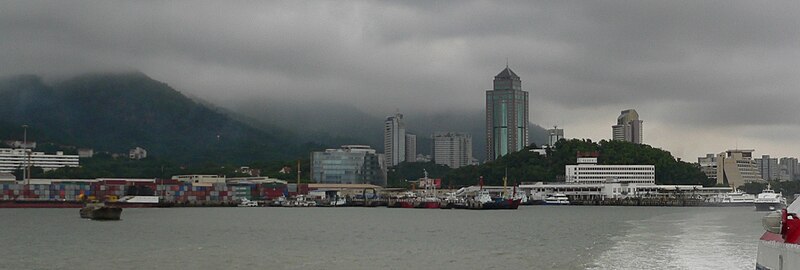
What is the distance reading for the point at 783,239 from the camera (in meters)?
Result: 9.14

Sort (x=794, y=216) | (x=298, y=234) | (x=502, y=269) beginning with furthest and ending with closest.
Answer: (x=298, y=234) < (x=502, y=269) < (x=794, y=216)

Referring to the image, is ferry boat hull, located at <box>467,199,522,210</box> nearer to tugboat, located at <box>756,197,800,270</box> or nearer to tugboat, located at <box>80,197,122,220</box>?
tugboat, located at <box>80,197,122,220</box>

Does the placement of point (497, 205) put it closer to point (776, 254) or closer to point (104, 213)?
point (104, 213)

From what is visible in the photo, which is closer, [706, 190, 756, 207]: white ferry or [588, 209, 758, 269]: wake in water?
[588, 209, 758, 269]: wake in water

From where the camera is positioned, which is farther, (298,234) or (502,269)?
(298,234)

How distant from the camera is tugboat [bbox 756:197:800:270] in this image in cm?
878

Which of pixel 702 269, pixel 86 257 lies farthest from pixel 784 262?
pixel 86 257

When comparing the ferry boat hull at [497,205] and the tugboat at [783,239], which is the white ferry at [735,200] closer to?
the ferry boat hull at [497,205]

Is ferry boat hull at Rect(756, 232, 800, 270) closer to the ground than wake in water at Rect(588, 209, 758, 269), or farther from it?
farther from it

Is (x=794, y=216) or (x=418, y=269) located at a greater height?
(x=794, y=216)

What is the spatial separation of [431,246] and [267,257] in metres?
13.0

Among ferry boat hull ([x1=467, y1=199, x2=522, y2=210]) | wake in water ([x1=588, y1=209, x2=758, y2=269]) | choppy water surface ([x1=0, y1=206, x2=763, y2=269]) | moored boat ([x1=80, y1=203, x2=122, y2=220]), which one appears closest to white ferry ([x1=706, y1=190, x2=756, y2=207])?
ferry boat hull ([x1=467, y1=199, x2=522, y2=210])

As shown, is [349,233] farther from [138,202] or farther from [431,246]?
[138,202]

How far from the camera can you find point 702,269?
3706 cm
